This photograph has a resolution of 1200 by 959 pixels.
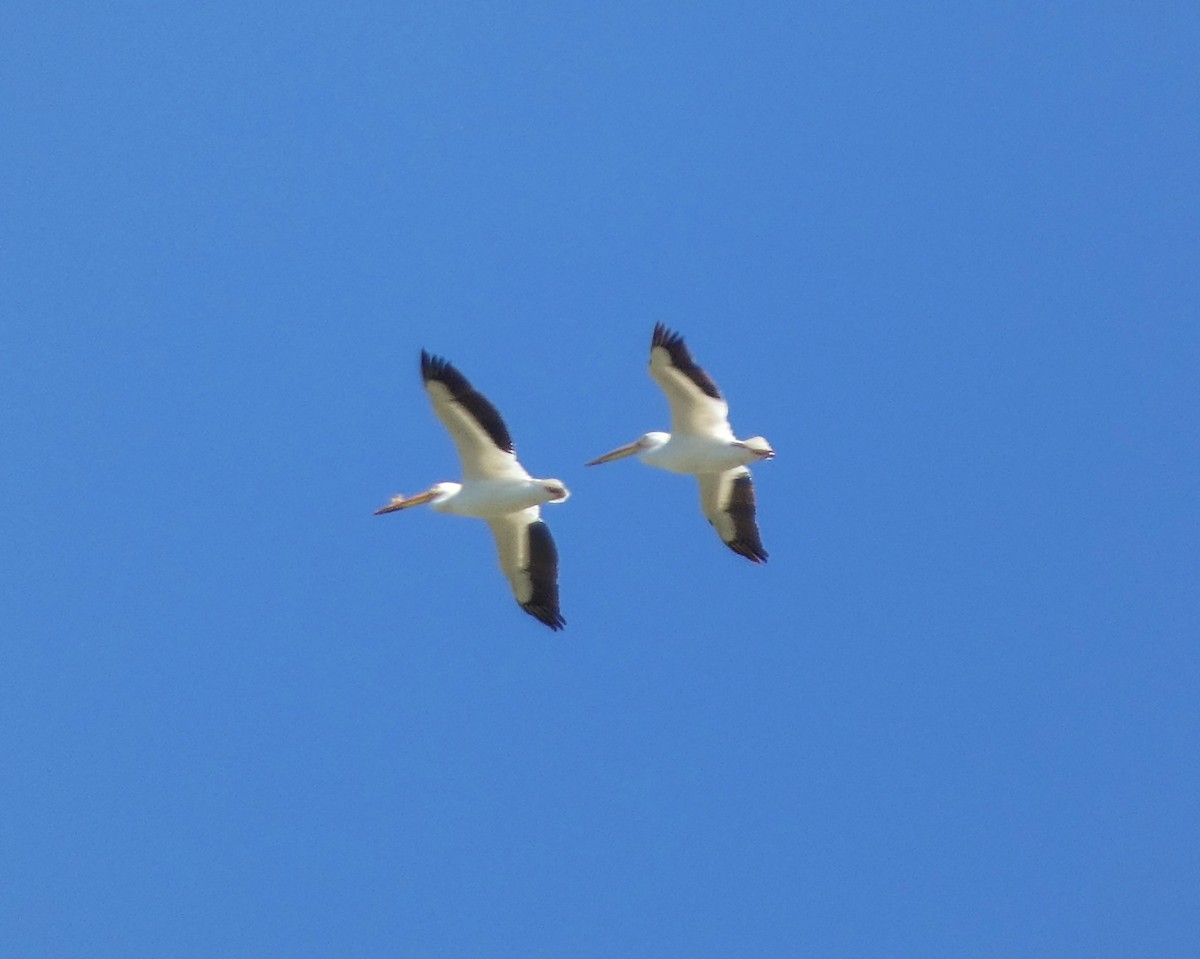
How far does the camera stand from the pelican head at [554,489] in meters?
19.0

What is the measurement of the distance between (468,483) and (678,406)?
87.4 inches

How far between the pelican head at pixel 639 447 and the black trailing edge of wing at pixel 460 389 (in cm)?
240

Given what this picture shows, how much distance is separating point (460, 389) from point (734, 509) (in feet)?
12.0

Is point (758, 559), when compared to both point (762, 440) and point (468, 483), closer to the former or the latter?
point (762, 440)

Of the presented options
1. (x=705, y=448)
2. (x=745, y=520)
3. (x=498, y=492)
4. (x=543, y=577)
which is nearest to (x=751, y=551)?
(x=745, y=520)

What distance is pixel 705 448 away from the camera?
66.2 ft

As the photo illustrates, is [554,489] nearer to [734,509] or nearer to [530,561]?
[530,561]

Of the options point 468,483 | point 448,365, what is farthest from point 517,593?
point 448,365

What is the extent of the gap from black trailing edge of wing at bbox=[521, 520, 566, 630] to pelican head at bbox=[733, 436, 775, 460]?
2.02 meters

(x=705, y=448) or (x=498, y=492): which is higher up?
(x=705, y=448)

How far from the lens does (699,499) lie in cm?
2127

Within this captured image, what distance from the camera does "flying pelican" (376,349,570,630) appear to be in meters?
18.8

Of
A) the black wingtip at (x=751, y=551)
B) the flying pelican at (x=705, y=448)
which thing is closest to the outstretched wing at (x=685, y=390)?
the flying pelican at (x=705, y=448)

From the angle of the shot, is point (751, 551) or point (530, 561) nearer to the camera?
point (530, 561)
